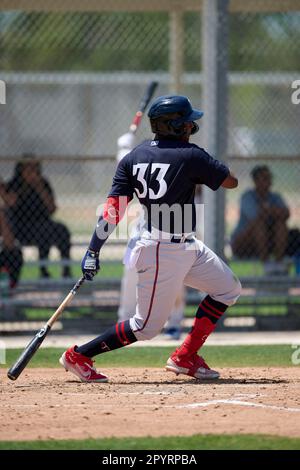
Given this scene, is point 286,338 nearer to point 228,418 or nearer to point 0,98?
point 0,98

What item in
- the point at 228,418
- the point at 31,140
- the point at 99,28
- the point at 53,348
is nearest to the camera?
the point at 228,418

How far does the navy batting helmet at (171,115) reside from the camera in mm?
5938

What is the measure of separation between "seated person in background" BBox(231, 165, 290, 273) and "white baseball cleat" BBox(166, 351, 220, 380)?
4126 millimetres

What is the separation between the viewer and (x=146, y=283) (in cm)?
598

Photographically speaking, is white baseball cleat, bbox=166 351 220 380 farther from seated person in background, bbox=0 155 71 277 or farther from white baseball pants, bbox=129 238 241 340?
seated person in background, bbox=0 155 71 277

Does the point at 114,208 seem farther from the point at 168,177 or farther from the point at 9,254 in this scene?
the point at 9,254

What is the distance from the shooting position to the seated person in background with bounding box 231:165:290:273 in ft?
34.3

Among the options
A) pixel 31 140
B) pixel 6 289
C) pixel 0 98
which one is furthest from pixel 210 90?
pixel 31 140

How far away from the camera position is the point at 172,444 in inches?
181

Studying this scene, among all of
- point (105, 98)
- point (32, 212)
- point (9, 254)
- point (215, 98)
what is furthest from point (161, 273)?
point (105, 98)

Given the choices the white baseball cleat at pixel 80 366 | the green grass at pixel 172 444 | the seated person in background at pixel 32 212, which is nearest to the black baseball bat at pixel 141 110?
the seated person in background at pixel 32 212

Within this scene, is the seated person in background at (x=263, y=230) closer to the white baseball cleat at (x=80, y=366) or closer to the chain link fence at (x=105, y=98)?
the chain link fence at (x=105, y=98)

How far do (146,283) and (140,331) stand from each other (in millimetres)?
307

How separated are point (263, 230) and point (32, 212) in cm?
244
